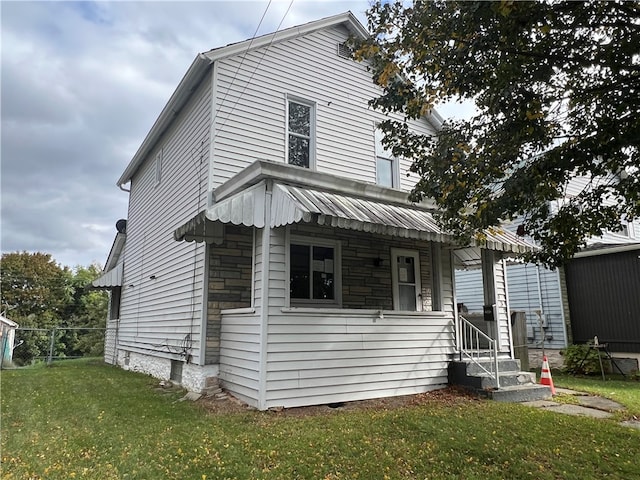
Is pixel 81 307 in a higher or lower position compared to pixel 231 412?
higher

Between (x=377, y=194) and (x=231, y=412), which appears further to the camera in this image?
(x=377, y=194)

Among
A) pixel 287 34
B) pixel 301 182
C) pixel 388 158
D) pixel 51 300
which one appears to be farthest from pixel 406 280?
pixel 51 300

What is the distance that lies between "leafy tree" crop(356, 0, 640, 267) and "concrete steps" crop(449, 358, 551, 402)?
9.96 ft

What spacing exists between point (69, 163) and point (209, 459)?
16.5m

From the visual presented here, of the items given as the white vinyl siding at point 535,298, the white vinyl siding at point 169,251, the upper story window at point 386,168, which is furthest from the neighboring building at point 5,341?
the white vinyl siding at point 535,298

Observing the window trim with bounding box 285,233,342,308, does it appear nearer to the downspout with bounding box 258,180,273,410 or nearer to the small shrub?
the downspout with bounding box 258,180,273,410

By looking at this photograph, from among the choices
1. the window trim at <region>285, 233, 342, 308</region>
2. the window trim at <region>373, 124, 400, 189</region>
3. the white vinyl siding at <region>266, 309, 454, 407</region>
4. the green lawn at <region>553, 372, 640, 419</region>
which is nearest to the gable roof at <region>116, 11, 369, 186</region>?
the window trim at <region>373, 124, 400, 189</region>

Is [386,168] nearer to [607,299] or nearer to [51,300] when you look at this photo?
[607,299]

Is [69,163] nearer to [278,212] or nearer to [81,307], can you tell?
[278,212]

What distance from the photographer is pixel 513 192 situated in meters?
5.04

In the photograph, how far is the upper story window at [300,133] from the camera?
10.2 m

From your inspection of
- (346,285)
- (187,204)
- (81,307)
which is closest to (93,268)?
(81,307)

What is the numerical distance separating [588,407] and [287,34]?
9.95 meters

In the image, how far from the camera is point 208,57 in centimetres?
902
